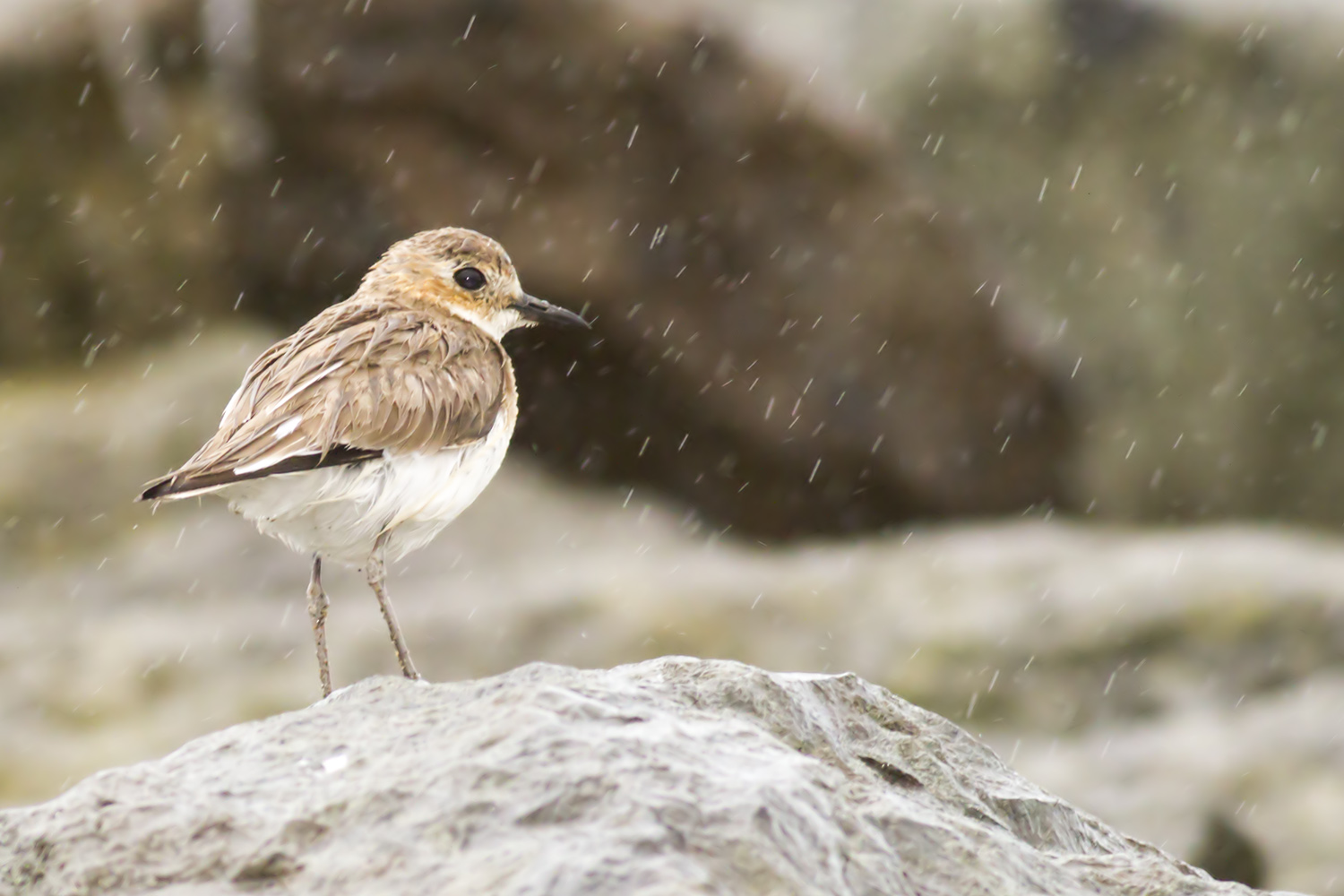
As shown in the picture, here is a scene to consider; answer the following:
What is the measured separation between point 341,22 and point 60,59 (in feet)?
6.56

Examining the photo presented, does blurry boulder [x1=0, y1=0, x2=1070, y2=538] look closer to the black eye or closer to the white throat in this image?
the white throat

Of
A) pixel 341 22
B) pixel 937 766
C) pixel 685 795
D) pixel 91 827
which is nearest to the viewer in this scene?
pixel 685 795

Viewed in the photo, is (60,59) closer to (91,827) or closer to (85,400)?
(85,400)

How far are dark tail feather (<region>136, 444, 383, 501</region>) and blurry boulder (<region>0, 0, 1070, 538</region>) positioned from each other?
542cm

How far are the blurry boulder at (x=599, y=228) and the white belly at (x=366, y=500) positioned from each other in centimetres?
500

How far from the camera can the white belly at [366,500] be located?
4156mm

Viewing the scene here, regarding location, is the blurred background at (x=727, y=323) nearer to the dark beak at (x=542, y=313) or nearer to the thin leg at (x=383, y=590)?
the dark beak at (x=542, y=313)

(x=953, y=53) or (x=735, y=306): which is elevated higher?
(x=953, y=53)

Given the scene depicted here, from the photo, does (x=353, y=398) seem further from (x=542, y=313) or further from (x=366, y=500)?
(x=542, y=313)

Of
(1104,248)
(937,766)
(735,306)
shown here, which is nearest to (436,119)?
(735,306)

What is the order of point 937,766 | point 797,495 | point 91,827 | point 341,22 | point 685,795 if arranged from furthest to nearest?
point 797,495 < point 341,22 < point 937,766 < point 91,827 < point 685,795

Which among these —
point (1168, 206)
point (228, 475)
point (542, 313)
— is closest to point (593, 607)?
point (542, 313)

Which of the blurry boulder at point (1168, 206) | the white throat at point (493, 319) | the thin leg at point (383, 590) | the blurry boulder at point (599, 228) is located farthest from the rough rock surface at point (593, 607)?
the thin leg at point (383, 590)

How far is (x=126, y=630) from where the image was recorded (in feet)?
31.1
